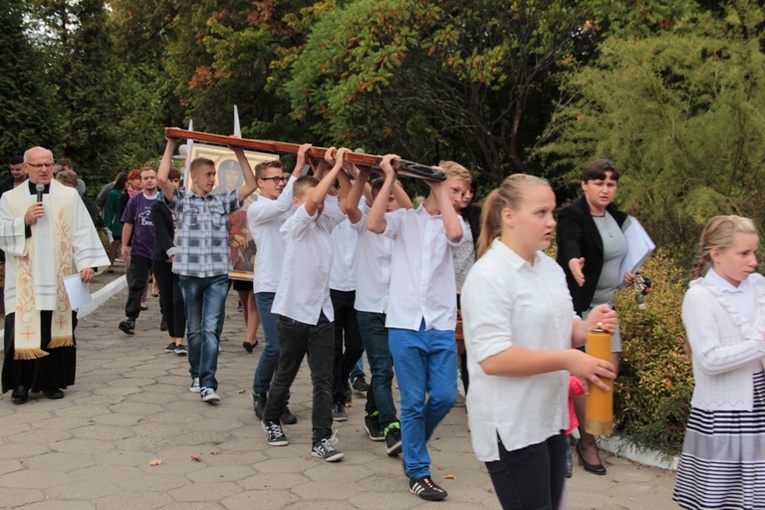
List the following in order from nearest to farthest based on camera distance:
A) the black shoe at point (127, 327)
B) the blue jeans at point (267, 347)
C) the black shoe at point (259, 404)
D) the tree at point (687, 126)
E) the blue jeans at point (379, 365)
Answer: the blue jeans at point (379, 365) < the blue jeans at point (267, 347) < the black shoe at point (259, 404) < the tree at point (687, 126) < the black shoe at point (127, 327)

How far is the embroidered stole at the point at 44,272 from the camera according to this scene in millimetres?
7535

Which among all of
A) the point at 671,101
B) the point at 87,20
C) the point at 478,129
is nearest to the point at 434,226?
the point at 671,101

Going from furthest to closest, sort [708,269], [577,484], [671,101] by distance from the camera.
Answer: [671,101] < [577,484] < [708,269]

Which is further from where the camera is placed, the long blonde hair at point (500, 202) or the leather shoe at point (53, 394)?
the leather shoe at point (53, 394)

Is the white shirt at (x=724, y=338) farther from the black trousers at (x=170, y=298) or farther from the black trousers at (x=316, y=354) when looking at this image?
the black trousers at (x=170, y=298)

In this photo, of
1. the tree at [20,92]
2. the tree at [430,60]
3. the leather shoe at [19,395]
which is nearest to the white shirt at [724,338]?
the leather shoe at [19,395]

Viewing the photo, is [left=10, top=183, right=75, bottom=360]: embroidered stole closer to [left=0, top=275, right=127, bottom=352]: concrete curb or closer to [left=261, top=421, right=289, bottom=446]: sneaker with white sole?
[left=261, top=421, right=289, bottom=446]: sneaker with white sole

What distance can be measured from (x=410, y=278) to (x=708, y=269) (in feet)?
5.63

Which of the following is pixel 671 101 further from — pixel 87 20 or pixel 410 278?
pixel 87 20

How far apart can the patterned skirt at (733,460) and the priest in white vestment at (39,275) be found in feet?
17.4

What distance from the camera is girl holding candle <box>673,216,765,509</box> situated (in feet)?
13.6

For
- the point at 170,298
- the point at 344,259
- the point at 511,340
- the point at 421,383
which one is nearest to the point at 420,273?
the point at 421,383

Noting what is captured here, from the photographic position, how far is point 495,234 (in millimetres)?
3600

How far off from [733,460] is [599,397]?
1.36 meters
